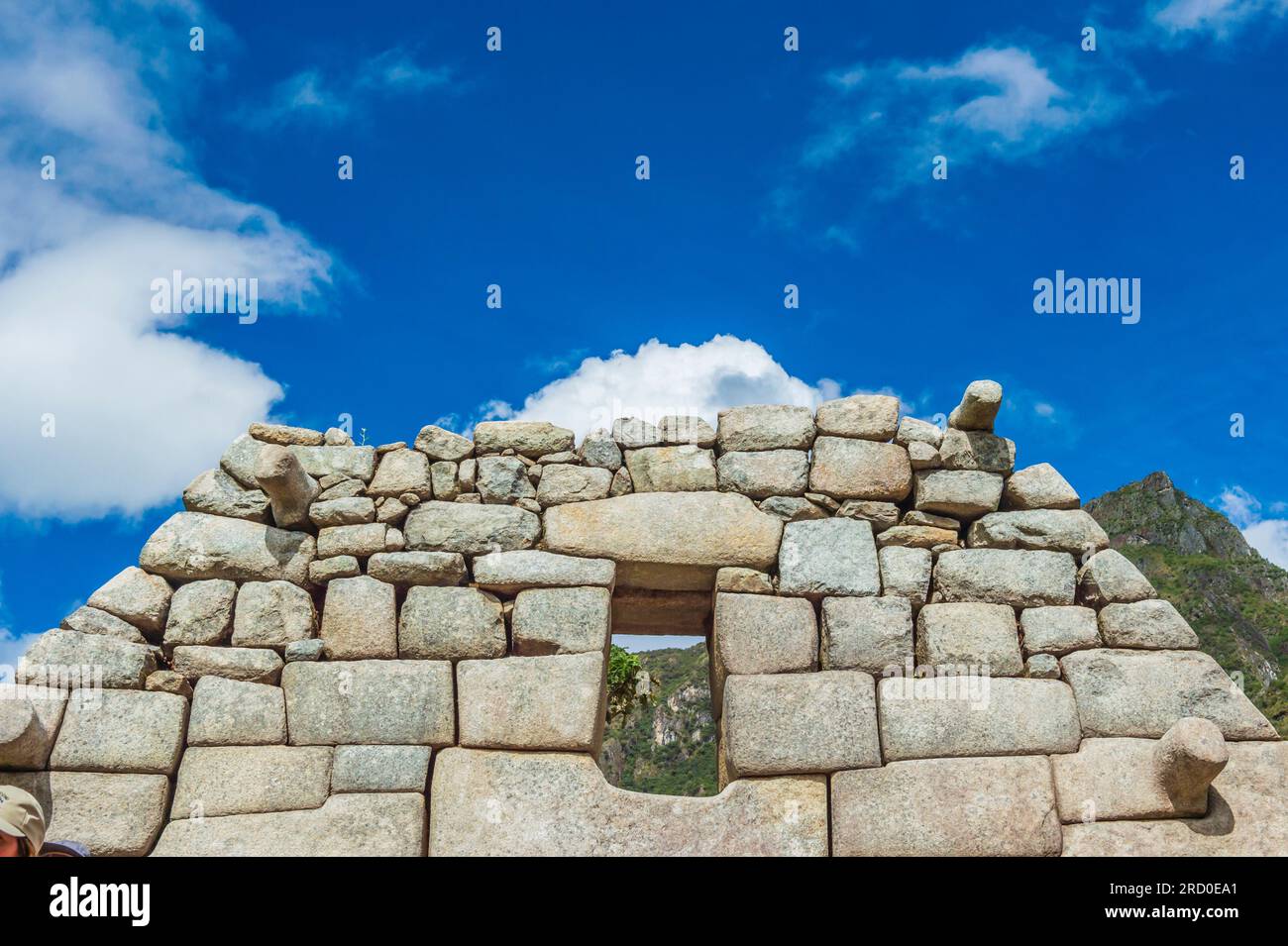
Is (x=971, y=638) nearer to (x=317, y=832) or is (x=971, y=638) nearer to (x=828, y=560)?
(x=828, y=560)

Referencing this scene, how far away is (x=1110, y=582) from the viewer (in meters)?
6.08

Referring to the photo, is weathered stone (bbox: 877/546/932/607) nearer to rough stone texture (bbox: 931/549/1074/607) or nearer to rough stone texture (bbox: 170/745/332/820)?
rough stone texture (bbox: 931/549/1074/607)

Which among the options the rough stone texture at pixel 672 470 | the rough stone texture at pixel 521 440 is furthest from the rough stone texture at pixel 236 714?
the rough stone texture at pixel 672 470

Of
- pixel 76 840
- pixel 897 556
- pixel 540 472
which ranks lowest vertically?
pixel 76 840

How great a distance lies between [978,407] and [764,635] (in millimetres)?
1795

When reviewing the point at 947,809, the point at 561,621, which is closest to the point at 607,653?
the point at 561,621

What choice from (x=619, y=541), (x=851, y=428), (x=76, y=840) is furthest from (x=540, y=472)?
(x=76, y=840)

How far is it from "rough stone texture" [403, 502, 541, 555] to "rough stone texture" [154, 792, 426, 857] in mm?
1364

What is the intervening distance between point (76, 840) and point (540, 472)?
9.55ft

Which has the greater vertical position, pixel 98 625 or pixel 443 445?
pixel 443 445

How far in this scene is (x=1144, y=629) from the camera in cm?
596

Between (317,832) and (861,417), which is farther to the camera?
(861,417)

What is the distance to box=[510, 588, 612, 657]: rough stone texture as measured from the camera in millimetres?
5848
